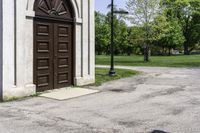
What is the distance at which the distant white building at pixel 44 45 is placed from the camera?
10977 mm

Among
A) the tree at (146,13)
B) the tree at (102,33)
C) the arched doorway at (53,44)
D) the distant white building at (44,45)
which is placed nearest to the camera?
the distant white building at (44,45)

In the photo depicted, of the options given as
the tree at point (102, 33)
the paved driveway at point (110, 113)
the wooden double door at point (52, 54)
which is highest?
the tree at point (102, 33)

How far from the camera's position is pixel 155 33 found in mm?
37156

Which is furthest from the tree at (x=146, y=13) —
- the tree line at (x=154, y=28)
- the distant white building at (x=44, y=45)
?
the distant white building at (x=44, y=45)

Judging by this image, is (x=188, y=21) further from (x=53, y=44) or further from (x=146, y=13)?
(x=53, y=44)

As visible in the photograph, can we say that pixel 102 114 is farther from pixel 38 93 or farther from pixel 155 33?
pixel 155 33

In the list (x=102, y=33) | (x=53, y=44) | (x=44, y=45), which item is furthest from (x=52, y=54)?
(x=102, y=33)

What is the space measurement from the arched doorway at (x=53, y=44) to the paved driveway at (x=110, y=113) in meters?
1.46

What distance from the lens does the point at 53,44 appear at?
12.9 meters

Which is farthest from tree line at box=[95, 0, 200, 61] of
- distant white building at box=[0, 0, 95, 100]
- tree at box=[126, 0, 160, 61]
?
distant white building at box=[0, 0, 95, 100]

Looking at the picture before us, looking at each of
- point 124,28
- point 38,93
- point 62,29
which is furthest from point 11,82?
point 124,28

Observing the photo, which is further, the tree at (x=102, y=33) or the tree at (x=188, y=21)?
the tree at (x=102, y=33)

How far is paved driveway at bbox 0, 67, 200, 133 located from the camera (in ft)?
25.2

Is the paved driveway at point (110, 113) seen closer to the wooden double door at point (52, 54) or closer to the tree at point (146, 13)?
the wooden double door at point (52, 54)
